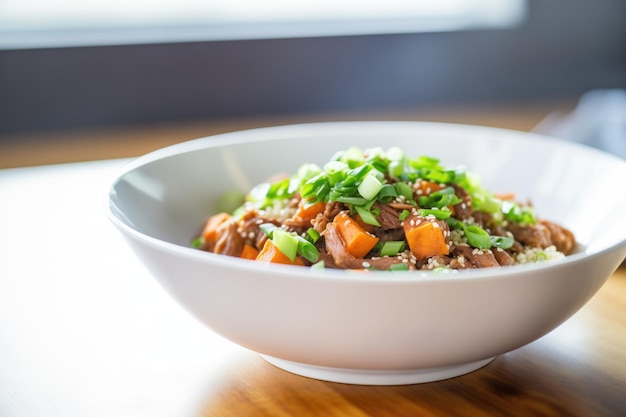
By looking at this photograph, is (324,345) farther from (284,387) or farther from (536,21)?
(536,21)

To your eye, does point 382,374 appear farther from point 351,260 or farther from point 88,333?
point 88,333

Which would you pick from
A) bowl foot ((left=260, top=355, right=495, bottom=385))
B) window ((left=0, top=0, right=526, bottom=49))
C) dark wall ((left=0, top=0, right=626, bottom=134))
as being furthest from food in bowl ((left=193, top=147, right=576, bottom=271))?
window ((left=0, top=0, right=526, bottom=49))

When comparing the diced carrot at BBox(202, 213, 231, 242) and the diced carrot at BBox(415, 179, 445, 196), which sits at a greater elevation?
the diced carrot at BBox(415, 179, 445, 196)

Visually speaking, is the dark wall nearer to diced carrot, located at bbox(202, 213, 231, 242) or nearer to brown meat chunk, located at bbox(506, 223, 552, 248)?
diced carrot, located at bbox(202, 213, 231, 242)

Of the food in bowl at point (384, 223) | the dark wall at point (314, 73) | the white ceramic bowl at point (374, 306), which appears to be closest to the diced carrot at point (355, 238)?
the food in bowl at point (384, 223)

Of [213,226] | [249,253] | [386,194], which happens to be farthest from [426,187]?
[213,226]

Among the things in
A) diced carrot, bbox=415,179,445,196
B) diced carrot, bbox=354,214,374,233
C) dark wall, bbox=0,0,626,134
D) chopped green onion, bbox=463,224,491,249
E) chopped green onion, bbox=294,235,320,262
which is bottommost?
dark wall, bbox=0,0,626,134

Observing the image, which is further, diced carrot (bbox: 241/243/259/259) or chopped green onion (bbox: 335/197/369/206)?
diced carrot (bbox: 241/243/259/259)

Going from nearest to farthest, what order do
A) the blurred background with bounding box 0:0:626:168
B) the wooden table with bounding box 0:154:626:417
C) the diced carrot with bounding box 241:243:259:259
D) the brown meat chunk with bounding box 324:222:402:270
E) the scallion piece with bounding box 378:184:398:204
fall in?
1. the wooden table with bounding box 0:154:626:417
2. the brown meat chunk with bounding box 324:222:402:270
3. the scallion piece with bounding box 378:184:398:204
4. the diced carrot with bounding box 241:243:259:259
5. the blurred background with bounding box 0:0:626:168
